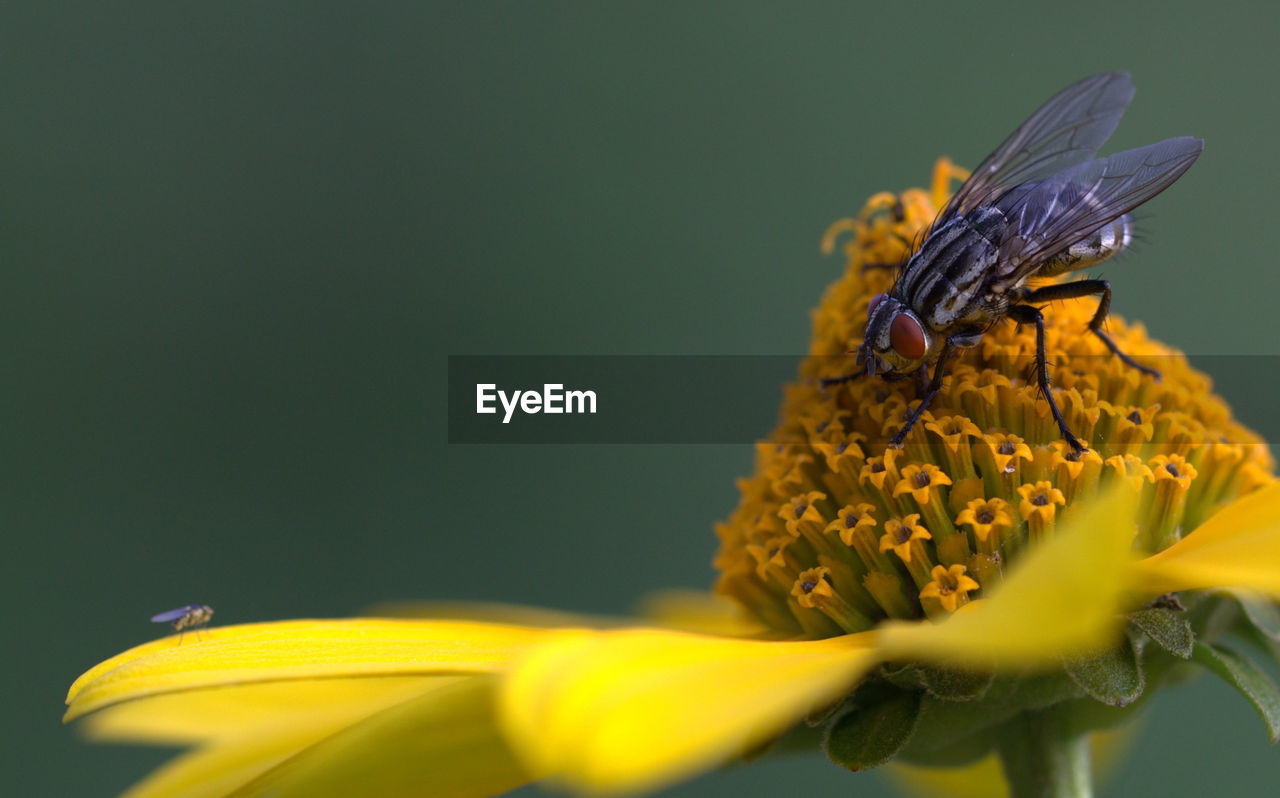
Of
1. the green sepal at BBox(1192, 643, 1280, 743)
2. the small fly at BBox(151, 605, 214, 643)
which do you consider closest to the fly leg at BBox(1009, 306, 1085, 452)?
the green sepal at BBox(1192, 643, 1280, 743)

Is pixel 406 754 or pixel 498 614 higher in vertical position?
pixel 406 754

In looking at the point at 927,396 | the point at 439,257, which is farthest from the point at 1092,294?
the point at 439,257

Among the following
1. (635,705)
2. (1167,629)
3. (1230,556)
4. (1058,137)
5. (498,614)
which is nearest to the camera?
(635,705)

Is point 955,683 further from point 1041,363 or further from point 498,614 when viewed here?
point 498,614

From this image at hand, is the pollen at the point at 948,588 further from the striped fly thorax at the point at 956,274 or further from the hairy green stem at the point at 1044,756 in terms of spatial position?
the striped fly thorax at the point at 956,274

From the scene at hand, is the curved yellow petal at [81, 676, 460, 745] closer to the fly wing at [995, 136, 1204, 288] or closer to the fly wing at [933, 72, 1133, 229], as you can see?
the fly wing at [995, 136, 1204, 288]

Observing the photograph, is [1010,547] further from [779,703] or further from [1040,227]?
[779,703]
